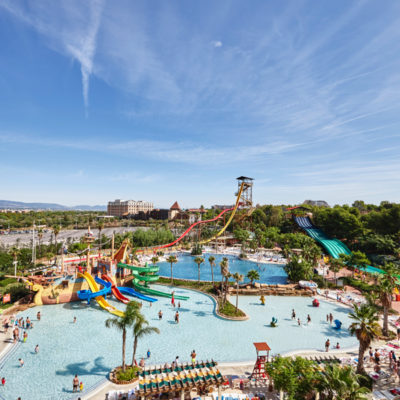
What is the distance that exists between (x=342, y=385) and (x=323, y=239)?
5244 centimetres

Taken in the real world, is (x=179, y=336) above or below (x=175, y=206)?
below

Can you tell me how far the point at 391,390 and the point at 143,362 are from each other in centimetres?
1464

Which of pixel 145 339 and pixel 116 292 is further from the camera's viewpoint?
pixel 116 292

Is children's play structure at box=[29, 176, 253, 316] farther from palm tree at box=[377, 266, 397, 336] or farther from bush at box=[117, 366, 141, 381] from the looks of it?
palm tree at box=[377, 266, 397, 336]

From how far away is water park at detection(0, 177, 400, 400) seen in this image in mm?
13614

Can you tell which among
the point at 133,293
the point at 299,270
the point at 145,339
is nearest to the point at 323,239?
the point at 299,270

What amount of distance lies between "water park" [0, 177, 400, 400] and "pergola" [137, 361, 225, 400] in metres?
0.05

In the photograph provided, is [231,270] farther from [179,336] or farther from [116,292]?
[179,336]

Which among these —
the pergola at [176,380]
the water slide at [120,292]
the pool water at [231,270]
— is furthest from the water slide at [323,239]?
the pergola at [176,380]

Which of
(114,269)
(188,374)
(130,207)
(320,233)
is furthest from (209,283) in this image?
(130,207)

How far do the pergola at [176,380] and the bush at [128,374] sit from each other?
8.11ft

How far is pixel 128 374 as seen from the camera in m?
14.9

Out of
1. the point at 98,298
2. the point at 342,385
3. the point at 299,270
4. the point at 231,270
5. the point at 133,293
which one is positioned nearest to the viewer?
the point at 342,385

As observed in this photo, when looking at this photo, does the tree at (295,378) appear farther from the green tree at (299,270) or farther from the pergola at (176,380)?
the green tree at (299,270)
